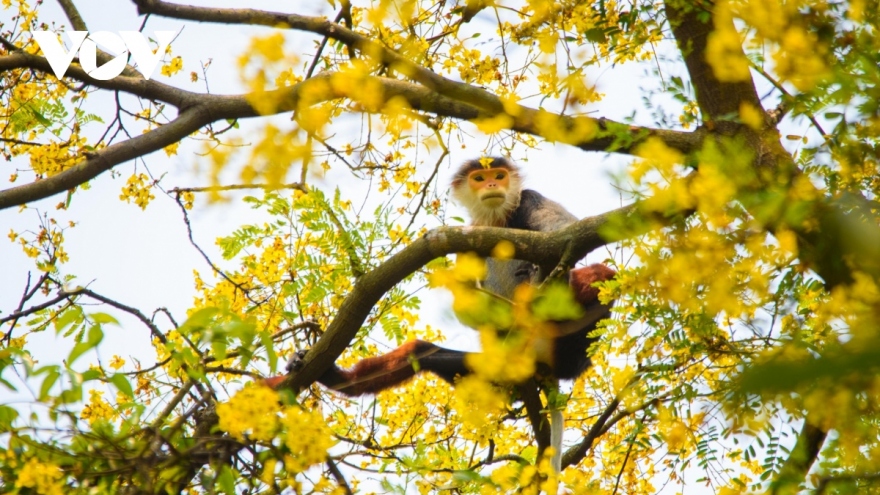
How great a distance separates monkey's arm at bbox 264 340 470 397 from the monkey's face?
4.17ft

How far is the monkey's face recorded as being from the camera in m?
5.39

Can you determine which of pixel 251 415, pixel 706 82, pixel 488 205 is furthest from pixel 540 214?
pixel 251 415

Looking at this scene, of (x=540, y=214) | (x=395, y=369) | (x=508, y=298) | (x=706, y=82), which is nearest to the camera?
(x=706, y=82)

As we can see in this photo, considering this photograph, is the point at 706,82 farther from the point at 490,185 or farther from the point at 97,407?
the point at 97,407

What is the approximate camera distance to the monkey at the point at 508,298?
4.12 metres

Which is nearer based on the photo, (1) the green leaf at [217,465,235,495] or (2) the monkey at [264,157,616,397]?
(1) the green leaf at [217,465,235,495]

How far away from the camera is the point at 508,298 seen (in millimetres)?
3975

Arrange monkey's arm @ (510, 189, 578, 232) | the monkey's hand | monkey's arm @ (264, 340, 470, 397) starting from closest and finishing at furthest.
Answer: the monkey's hand, monkey's arm @ (264, 340, 470, 397), monkey's arm @ (510, 189, 578, 232)

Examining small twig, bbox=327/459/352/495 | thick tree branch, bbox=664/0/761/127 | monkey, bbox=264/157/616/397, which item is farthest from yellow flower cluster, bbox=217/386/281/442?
thick tree branch, bbox=664/0/761/127

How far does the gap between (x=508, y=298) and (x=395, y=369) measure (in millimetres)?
734

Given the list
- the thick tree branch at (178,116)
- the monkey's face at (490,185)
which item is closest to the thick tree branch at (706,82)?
the thick tree branch at (178,116)

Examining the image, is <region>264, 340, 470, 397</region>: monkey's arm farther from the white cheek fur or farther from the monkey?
the white cheek fur

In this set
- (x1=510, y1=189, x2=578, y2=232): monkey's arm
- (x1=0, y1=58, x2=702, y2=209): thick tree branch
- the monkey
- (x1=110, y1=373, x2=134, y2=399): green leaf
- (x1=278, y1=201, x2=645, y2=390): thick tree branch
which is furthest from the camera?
(x1=510, y1=189, x2=578, y2=232): monkey's arm

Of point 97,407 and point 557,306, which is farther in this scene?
point 97,407
